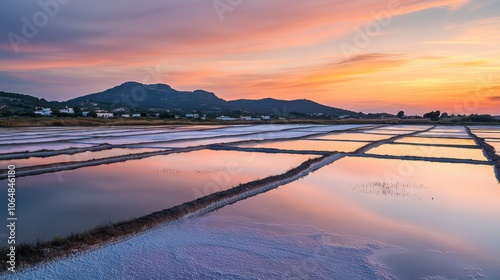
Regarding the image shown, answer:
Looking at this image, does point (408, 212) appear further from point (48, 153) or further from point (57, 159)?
point (48, 153)

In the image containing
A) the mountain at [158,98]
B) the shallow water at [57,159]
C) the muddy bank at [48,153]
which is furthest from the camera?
the mountain at [158,98]

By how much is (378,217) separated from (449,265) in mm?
1785

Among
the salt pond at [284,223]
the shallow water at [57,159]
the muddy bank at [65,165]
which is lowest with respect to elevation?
the shallow water at [57,159]

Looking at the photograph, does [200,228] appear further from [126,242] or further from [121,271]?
[121,271]

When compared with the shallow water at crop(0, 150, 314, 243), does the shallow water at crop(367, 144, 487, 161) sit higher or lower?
higher

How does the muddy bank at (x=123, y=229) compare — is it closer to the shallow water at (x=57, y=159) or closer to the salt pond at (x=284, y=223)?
the salt pond at (x=284, y=223)

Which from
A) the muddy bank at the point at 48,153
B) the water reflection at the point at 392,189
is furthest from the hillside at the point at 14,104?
the water reflection at the point at 392,189

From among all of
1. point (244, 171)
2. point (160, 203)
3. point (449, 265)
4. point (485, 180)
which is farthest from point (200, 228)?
point (485, 180)

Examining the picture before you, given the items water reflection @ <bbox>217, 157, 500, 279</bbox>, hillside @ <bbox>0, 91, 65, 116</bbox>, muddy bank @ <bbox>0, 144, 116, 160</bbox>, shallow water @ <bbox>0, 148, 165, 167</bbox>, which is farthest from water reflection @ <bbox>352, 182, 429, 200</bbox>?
hillside @ <bbox>0, 91, 65, 116</bbox>

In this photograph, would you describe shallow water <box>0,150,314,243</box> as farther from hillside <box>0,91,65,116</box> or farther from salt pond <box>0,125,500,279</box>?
hillside <box>0,91,65,116</box>

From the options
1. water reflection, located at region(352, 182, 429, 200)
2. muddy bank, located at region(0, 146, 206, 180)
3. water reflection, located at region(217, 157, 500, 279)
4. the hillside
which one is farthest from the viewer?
the hillside

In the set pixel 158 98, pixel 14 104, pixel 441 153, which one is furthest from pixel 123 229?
pixel 158 98

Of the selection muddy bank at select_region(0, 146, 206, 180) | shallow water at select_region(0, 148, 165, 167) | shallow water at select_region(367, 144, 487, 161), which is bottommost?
shallow water at select_region(0, 148, 165, 167)

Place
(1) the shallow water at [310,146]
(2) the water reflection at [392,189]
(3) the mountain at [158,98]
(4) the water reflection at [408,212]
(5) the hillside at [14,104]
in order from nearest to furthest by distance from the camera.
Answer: (4) the water reflection at [408,212] → (2) the water reflection at [392,189] → (1) the shallow water at [310,146] → (5) the hillside at [14,104] → (3) the mountain at [158,98]
